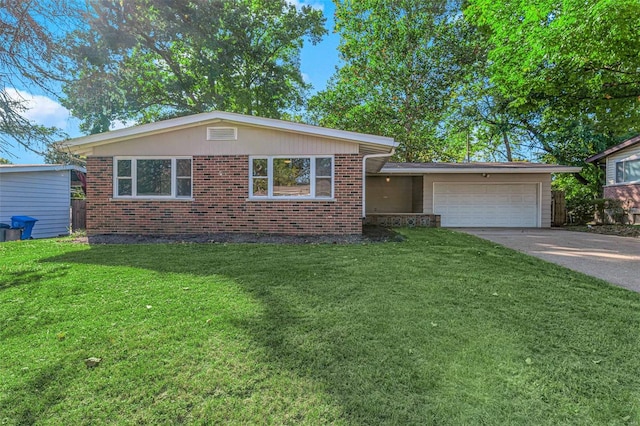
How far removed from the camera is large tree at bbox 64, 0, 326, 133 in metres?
15.1

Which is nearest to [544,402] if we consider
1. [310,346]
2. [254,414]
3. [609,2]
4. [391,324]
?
[391,324]

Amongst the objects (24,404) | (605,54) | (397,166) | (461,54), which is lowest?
(24,404)

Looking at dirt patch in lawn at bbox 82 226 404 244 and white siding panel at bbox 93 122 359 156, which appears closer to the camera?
dirt patch in lawn at bbox 82 226 404 244

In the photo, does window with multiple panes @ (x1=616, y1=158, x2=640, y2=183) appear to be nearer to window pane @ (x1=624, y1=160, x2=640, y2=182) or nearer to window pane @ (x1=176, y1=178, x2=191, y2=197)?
window pane @ (x1=624, y1=160, x2=640, y2=182)

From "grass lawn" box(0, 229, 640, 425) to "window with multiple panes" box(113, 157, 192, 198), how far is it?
4.67 meters

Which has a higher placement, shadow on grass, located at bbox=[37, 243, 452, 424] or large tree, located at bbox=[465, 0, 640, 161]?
large tree, located at bbox=[465, 0, 640, 161]

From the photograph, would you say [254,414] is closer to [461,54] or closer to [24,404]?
[24,404]

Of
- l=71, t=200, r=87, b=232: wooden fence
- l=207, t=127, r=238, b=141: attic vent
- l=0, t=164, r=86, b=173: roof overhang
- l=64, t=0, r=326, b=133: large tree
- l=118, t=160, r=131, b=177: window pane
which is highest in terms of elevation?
l=64, t=0, r=326, b=133: large tree

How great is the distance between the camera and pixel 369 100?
2175cm

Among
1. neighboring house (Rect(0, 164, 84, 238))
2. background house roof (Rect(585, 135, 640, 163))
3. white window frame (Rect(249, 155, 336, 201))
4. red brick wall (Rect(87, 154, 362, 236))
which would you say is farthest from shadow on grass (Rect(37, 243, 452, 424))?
background house roof (Rect(585, 135, 640, 163))

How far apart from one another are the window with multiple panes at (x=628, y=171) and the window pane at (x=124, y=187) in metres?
19.8

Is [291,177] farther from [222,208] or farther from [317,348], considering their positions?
[317,348]

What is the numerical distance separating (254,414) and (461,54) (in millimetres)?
23259

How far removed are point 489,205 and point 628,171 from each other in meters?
7.21
